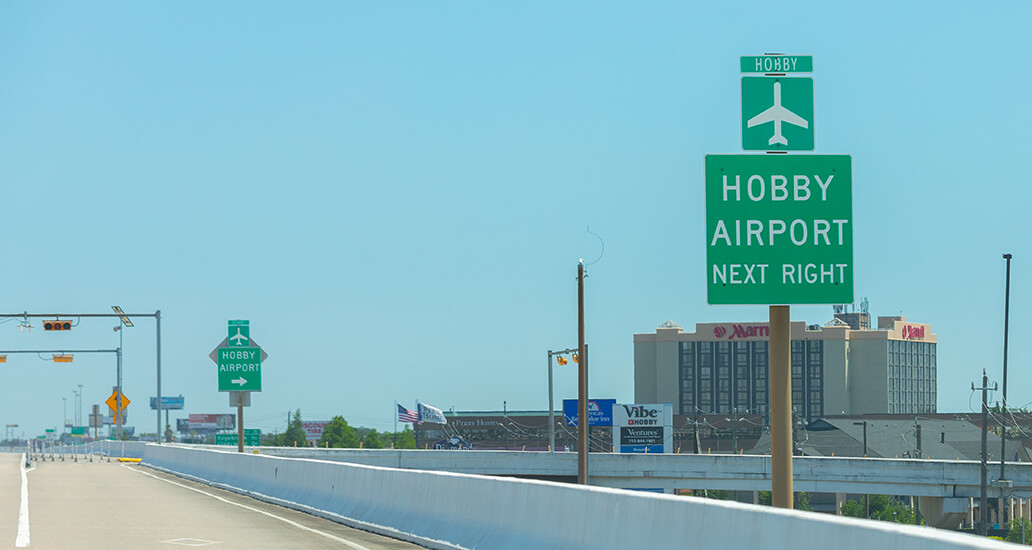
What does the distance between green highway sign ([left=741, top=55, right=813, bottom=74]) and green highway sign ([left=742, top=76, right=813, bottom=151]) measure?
0.25 feet

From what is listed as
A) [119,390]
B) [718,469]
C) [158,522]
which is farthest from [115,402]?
[158,522]

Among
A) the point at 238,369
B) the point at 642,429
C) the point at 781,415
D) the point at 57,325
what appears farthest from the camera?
the point at 642,429

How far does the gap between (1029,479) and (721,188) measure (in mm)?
60930

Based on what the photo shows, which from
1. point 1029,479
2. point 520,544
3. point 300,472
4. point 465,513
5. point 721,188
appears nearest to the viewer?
point 721,188

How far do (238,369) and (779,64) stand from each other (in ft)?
95.8

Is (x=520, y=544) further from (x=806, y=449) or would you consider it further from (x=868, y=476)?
(x=806, y=449)

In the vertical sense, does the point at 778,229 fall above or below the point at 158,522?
above

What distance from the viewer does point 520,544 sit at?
14.4m

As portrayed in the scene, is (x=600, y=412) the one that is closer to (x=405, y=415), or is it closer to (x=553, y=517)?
(x=405, y=415)

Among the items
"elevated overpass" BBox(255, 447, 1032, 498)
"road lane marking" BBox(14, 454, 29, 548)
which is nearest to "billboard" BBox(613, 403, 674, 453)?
"elevated overpass" BBox(255, 447, 1032, 498)

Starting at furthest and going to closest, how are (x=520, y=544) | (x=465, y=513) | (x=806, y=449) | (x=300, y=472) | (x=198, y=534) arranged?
(x=806, y=449) → (x=300, y=472) → (x=198, y=534) → (x=465, y=513) → (x=520, y=544)

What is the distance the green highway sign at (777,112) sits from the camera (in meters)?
12.8

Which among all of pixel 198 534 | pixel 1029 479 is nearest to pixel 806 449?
pixel 1029 479

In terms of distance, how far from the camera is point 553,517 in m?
13.7
